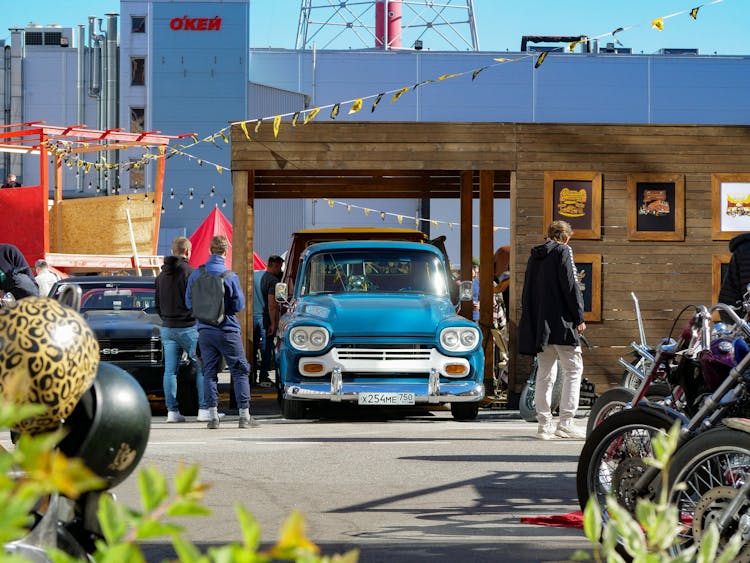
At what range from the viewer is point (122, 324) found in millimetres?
14453

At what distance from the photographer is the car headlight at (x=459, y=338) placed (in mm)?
12898

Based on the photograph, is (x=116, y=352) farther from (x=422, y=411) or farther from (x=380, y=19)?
(x=380, y=19)

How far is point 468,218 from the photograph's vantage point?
728 inches

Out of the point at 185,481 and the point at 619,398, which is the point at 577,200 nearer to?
the point at 619,398

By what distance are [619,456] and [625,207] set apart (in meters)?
9.67

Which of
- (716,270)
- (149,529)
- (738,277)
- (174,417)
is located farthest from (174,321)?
(149,529)

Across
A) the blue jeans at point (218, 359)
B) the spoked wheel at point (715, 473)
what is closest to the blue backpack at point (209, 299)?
the blue jeans at point (218, 359)

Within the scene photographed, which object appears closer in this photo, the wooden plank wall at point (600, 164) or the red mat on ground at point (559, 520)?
the red mat on ground at point (559, 520)

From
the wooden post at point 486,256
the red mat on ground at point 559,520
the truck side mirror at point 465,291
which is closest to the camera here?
the red mat on ground at point 559,520

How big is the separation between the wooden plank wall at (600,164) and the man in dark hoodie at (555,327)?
3781mm

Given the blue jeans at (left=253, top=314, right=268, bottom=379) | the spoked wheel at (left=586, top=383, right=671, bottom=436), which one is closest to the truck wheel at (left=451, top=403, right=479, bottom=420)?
the spoked wheel at (left=586, top=383, right=671, bottom=436)

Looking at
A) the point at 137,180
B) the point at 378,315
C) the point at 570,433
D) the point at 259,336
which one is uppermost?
the point at 137,180

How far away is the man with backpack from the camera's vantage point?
12.4 m

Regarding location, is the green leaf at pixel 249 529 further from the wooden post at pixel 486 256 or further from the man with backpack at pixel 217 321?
the wooden post at pixel 486 256
